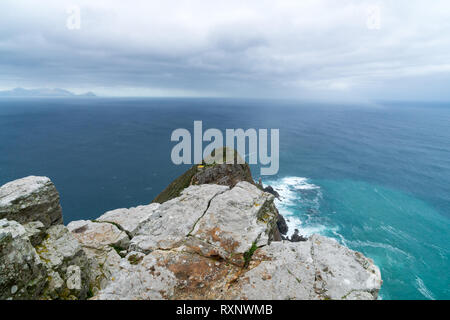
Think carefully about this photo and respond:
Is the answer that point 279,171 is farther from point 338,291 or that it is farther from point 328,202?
point 338,291

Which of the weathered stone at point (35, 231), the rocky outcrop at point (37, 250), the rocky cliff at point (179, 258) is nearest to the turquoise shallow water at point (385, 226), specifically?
the rocky cliff at point (179, 258)

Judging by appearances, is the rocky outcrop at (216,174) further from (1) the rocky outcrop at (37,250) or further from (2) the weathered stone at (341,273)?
(2) the weathered stone at (341,273)

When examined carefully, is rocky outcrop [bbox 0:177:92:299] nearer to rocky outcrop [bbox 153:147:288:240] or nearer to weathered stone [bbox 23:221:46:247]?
weathered stone [bbox 23:221:46:247]

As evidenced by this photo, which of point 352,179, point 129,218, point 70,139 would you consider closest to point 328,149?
point 352,179

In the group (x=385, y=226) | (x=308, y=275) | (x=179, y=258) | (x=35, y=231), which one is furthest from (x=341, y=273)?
(x=385, y=226)

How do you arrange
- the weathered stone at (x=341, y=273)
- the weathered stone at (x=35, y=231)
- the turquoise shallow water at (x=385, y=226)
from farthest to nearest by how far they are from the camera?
the turquoise shallow water at (x=385, y=226), the weathered stone at (x=35, y=231), the weathered stone at (x=341, y=273)

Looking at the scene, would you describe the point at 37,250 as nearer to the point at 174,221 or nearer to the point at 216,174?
the point at 174,221
